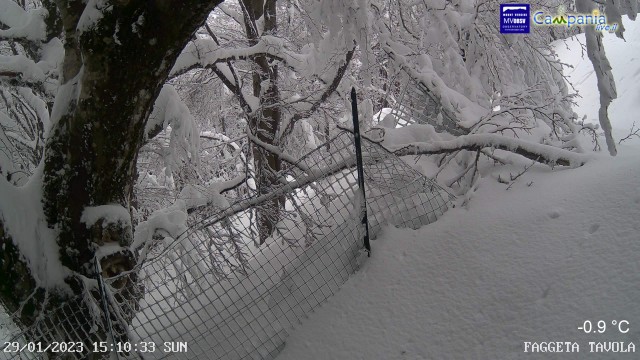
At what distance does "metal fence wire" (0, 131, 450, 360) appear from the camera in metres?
3.15

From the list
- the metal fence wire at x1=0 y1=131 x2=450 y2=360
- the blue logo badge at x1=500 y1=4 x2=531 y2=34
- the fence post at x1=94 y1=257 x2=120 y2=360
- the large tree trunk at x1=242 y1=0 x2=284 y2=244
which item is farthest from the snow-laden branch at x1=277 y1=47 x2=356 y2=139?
the fence post at x1=94 y1=257 x2=120 y2=360

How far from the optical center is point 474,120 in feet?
15.9

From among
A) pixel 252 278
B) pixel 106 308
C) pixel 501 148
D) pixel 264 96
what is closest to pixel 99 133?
pixel 106 308

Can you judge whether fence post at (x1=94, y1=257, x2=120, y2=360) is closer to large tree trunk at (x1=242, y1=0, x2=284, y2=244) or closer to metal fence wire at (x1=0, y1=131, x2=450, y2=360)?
metal fence wire at (x1=0, y1=131, x2=450, y2=360)

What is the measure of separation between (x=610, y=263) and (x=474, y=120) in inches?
94.5

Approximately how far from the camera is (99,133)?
9.55ft

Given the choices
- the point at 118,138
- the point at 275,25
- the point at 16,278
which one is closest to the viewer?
the point at 118,138

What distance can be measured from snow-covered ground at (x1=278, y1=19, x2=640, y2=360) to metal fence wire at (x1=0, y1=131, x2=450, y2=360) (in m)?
0.20

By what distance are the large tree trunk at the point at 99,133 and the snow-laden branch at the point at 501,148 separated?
2307mm

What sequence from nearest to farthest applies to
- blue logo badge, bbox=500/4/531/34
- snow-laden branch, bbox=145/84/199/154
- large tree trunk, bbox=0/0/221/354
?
large tree trunk, bbox=0/0/221/354, snow-laden branch, bbox=145/84/199/154, blue logo badge, bbox=500/4/531/34

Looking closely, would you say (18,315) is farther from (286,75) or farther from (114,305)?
(286,75)

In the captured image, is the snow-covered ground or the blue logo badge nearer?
the snow-covered ground

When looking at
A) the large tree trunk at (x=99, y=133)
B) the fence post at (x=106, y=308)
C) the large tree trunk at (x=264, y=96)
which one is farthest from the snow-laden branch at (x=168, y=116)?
the large tree trunk at (x=264, y=96)

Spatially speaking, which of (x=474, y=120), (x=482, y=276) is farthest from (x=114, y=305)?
(x=474, y=120)
